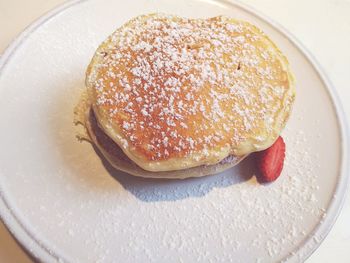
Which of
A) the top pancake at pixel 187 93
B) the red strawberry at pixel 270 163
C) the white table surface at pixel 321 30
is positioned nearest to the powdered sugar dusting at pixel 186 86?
the top pancake at pixel 187 93

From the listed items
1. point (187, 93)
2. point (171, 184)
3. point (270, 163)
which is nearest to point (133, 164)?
point (171, 184)

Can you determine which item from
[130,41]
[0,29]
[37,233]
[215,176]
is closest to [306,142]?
[215,176]

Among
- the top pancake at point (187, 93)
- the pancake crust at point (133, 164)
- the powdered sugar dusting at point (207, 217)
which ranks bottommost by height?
the powdered sugar dusting at point (207, 217)

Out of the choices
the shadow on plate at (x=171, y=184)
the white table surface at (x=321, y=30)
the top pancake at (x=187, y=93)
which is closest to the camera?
the top pancake at (x=187, y=93)

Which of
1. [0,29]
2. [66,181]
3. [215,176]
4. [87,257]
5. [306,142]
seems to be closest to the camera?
[87,257]

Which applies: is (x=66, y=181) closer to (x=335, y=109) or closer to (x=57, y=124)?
(x=57, y=124)

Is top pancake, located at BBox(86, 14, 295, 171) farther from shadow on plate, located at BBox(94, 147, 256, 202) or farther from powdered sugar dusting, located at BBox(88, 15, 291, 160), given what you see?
shadow on plate, located at BBox(94, 147, 256, 202)

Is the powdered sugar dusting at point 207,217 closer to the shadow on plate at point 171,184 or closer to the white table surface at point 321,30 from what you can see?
the shadow on plate at point 171,184
